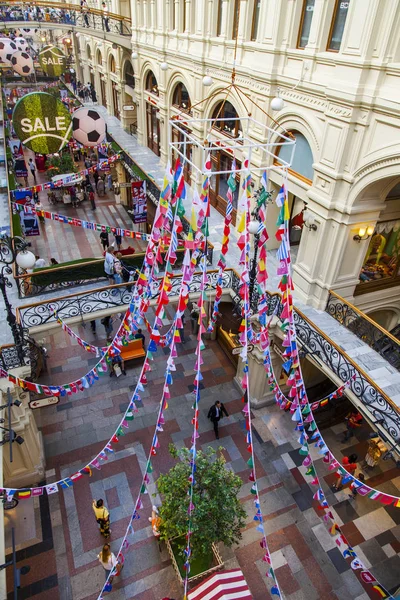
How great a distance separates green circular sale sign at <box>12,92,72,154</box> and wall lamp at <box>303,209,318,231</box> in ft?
23.1

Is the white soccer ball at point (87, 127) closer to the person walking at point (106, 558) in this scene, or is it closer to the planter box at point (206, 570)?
the person walking at point (106, 558)

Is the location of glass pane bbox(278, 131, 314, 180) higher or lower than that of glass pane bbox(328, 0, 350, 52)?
lower

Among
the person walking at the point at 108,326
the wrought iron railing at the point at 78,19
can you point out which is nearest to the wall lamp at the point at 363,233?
the person walking at the point at 108,326

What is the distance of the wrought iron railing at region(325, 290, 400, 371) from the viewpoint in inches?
362

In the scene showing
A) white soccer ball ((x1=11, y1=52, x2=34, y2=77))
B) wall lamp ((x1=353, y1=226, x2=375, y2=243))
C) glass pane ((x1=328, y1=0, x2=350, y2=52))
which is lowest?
wall lamp ((x1=353, y1=226, x2=375, y2=243))

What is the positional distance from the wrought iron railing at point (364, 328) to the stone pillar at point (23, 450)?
776 centimetres

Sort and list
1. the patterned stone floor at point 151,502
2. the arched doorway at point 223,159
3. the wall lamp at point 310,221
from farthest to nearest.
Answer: the arched doorway at point 223,159, the wall lamp at point 310,221, the patterned stone floor at point 151,502

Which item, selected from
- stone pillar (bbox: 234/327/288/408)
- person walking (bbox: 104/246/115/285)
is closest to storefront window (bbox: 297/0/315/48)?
person walking (bbox: 104/246/115/285)

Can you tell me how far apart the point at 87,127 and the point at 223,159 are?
4988 mm

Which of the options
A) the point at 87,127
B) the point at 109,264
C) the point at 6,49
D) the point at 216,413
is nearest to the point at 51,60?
the point at 6,49

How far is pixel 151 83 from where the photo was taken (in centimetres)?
2006

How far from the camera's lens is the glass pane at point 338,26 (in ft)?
27.3

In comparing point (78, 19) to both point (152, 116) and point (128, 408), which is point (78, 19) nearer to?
point (152, 116)

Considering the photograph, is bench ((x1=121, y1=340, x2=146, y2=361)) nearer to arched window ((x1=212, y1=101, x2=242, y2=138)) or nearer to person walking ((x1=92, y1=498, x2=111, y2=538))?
person walking ((x1=92, y1=498, x2=111, y2=538))
